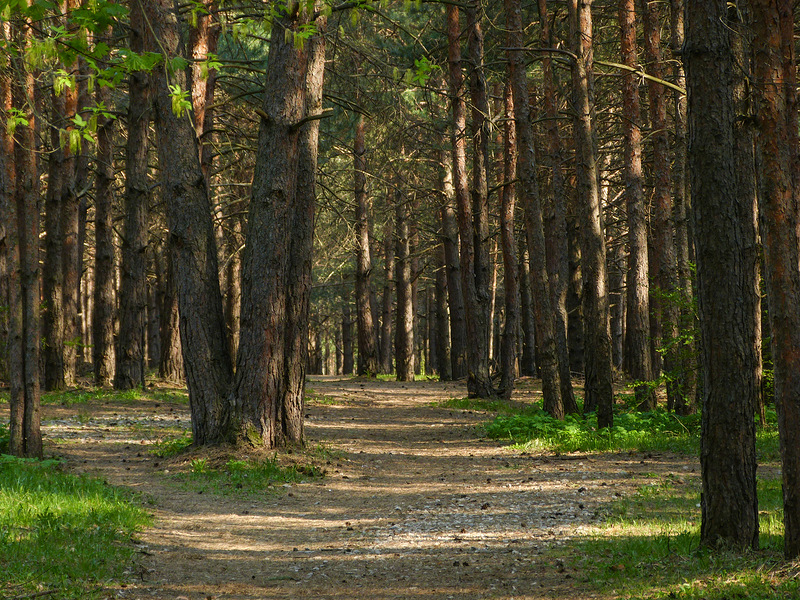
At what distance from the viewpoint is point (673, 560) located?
201 inches

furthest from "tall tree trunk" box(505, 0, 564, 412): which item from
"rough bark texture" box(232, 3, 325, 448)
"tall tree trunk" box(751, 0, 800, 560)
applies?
"tall tree trunk" box(751, 0, 800, 560)

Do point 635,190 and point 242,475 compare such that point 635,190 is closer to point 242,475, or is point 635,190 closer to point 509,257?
point 509,257

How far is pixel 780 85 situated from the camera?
5043 millimetres

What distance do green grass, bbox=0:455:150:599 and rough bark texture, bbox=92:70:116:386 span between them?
9588mm

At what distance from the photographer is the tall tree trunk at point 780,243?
477 centimetres

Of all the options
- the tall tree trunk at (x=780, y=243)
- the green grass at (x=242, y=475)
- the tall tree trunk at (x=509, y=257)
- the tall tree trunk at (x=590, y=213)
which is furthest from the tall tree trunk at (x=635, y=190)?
the tall tree trunk at (x=780, y=243)

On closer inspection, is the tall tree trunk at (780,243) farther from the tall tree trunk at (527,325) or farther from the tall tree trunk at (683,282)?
the tall tree trunk at (527,325)

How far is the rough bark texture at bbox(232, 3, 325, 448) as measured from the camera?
31.3 feet

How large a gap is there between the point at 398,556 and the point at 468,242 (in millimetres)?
13252

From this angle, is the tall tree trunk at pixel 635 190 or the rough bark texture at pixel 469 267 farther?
the rough bark texture at pixel 469 267

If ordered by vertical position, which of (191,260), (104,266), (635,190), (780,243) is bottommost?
(780,243)

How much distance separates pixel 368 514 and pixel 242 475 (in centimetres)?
206

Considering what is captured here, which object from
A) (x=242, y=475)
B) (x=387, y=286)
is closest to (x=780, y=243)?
(x=242, y=475)

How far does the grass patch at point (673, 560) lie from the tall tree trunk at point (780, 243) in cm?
33
